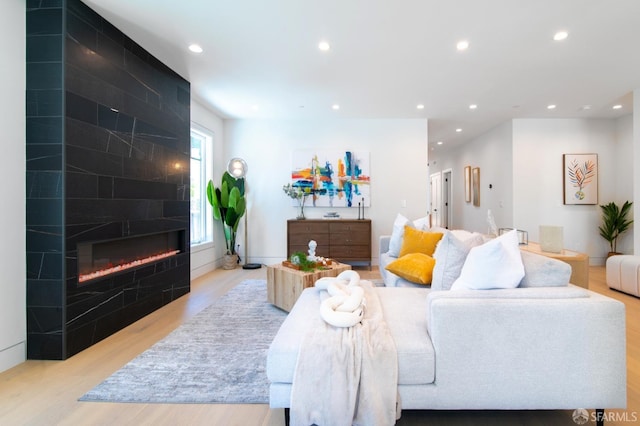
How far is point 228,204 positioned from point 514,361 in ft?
15.0

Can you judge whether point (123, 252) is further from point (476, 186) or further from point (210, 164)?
point (476, 186)

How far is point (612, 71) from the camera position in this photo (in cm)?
368

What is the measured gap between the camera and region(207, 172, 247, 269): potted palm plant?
523cm

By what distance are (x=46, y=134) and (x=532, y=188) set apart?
22.2ft

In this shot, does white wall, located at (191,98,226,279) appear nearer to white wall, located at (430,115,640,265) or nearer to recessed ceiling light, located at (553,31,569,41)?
recessed ceiling light, located at (553,31,569,41)

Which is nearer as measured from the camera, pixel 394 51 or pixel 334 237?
pixel 394 51

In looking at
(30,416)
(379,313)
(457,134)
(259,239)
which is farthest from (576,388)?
(457,134)

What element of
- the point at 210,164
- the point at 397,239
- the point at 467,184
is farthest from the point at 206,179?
the point at 467,184

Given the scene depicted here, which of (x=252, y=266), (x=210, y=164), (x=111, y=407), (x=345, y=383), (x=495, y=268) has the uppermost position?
(x=210, y=164)

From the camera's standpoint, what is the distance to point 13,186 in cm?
219

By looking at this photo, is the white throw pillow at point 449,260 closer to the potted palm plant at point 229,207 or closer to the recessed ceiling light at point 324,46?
the recessed ceiling light at point 324,46

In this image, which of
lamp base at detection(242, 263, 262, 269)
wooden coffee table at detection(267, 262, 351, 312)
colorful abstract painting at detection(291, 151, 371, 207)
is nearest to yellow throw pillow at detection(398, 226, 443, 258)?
wooden coffee table at detection(267, 262, 351, 312)

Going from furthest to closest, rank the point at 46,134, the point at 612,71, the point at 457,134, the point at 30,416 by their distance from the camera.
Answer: the point at 457,134 → the point at 612,71 → the point at 46,134 → the point at 30,416

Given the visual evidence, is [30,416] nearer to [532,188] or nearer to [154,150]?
[154,150]
